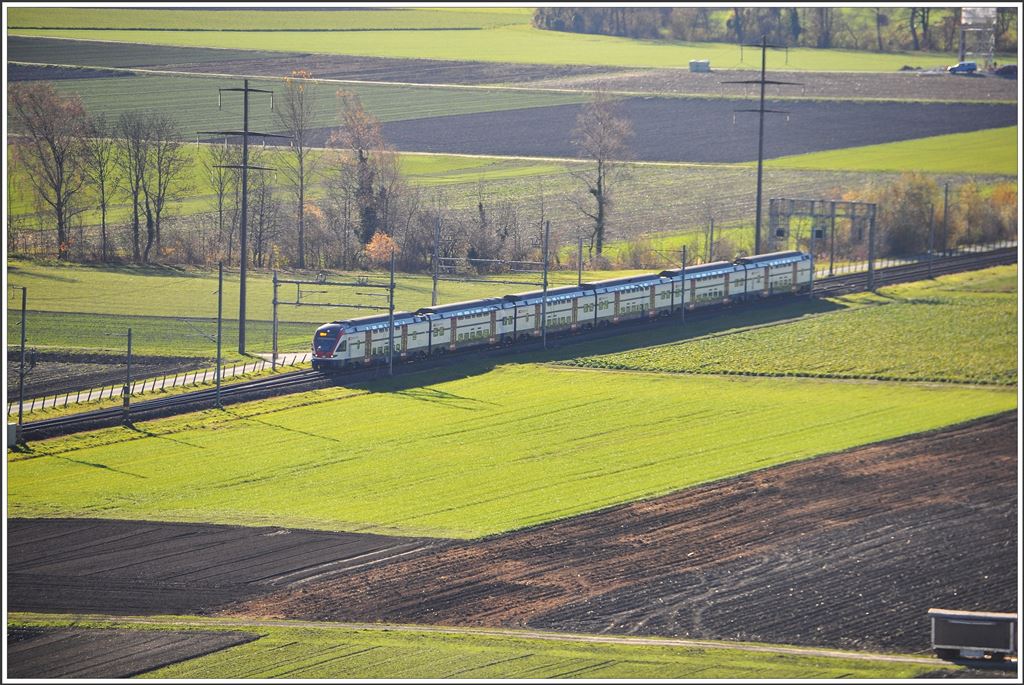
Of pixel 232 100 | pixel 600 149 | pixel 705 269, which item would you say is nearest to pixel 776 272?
pixel 705 269

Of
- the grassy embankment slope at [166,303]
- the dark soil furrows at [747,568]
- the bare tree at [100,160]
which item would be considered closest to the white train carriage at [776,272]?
the grassy embankment slope at [166,303]

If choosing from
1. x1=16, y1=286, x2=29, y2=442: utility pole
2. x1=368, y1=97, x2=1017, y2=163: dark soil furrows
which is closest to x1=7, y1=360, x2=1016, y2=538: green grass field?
x1=16, y1=286, x2=29, y2=442: utility pole

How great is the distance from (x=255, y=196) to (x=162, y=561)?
179 feet

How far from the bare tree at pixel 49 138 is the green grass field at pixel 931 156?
57.1 meters

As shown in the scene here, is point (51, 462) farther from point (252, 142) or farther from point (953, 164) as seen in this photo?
point (953, 164)

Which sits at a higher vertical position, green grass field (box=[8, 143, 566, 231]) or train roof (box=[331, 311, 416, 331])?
green grass field (box=[8, 143, 566, 231])

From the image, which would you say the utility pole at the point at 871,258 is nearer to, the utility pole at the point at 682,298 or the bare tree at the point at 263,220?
the utility pole at the point at 682,298

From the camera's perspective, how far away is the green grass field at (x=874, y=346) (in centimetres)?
7862

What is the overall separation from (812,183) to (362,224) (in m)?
40.4

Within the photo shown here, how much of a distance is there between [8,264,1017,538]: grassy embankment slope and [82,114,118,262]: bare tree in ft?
109

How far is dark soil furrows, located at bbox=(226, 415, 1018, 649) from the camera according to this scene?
163 feet

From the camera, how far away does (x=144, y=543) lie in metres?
54.7

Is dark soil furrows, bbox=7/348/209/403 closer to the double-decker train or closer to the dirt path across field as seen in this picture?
the double-decker train

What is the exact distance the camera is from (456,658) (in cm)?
4625
